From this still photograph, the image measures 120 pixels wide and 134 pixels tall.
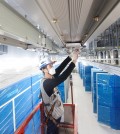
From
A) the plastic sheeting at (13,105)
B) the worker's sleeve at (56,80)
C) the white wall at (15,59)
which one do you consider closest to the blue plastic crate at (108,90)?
the white wall at (15,59)

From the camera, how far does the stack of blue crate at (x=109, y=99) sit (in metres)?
4.69

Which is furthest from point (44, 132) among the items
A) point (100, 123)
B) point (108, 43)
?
point (108, 43)

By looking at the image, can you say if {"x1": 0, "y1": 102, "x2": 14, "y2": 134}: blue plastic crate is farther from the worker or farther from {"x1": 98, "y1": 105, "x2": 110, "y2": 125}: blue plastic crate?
{"x1": 98, "y1": 105, "x2": 110, "y2": 125}: blue plastic crate

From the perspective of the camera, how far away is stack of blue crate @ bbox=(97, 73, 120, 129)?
15.4ft

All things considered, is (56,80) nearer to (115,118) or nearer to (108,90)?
(108,90)

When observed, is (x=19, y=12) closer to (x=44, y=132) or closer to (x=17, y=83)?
(x=17, y=83)

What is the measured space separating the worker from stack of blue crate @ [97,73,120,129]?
2.74 m

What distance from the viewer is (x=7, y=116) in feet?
7.61

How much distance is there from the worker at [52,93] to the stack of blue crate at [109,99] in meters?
2.74

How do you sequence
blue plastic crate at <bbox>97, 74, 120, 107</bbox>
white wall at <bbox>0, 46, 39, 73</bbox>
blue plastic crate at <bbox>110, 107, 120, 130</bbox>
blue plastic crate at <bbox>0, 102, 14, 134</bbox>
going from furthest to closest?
white wall at <bbox>0, 46, 39, 73</bbox> → blue plastic crate at <bbox>110, 107, 120, 130</bbox> → blue plastic crate at <bbox>97, 74, 120, 107</bbox> → blue plastic crate at <bbox>0, 102, 14, 134</bbox>

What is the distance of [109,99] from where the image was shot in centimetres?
484

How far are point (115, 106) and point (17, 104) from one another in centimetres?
316

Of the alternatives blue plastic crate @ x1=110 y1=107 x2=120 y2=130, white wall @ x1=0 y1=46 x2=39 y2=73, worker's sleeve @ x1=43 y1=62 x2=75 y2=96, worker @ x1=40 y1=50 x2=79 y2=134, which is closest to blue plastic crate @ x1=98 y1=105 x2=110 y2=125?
blue plastic crate @ x1=110 y1=107 x2=120 y2=130

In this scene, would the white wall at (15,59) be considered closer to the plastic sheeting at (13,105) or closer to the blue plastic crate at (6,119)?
the plastic sheeting at (13,105)
